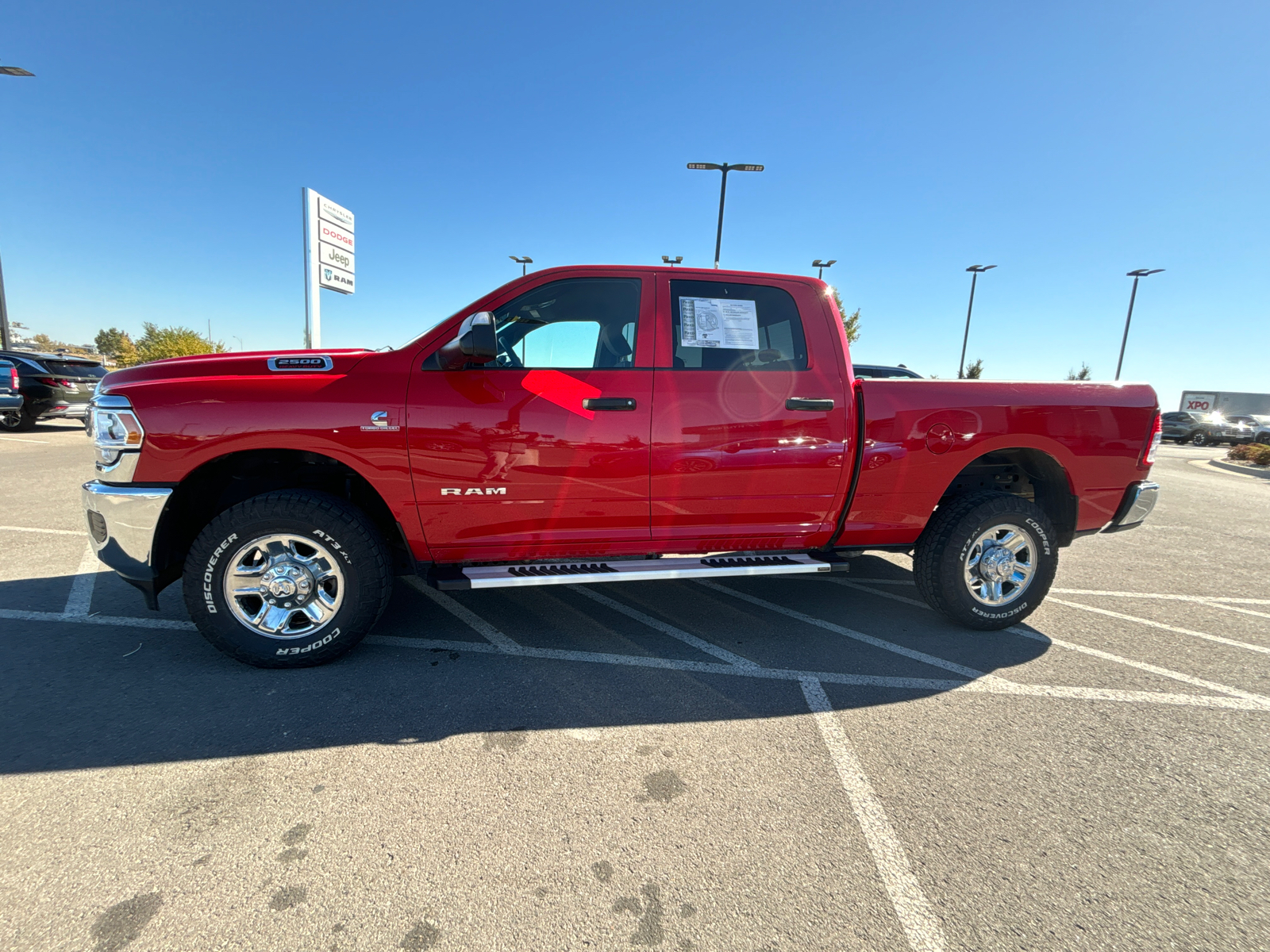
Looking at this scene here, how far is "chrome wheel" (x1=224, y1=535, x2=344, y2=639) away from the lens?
9.26 ft

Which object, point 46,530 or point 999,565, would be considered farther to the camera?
point 46,530

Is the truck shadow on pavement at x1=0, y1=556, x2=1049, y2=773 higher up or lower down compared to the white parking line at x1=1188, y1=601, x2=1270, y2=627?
lower down

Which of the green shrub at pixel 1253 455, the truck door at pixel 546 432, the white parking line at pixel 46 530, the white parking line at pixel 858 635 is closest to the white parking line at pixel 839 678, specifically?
the white parking line at pixel 858 635

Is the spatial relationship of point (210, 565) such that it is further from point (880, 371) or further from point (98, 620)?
point (880, 371)

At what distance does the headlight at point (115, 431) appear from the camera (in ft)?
8.80

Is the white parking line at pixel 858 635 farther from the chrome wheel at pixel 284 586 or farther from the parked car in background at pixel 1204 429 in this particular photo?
the parked car in background at pixel 1204 429

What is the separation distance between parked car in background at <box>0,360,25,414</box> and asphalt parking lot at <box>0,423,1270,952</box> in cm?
1116

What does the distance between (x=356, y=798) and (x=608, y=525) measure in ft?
5.37

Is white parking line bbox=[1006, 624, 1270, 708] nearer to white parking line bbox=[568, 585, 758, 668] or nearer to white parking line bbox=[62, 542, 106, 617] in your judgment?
white parking line bbox=[568, 585, 758, 668]

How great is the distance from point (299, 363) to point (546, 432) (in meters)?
1.27

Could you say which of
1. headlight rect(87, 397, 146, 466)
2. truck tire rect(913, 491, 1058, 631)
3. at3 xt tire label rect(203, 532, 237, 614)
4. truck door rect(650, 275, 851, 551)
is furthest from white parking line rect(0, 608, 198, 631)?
truck tire rect(913, 491, 1058, 631)

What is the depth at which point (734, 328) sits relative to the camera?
3.26 meters

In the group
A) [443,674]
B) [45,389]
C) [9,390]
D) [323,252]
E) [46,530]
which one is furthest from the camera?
[323,252]

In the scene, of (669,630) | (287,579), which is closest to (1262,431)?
(669,630)
